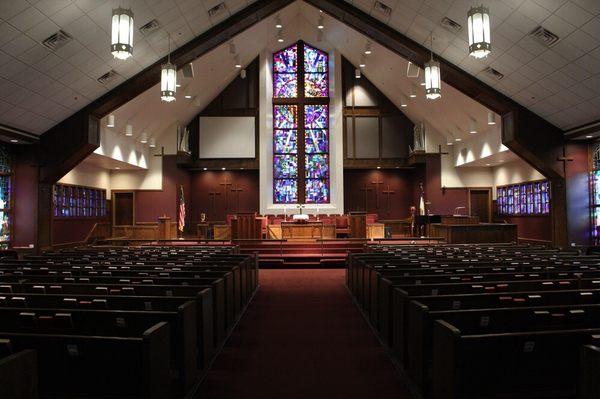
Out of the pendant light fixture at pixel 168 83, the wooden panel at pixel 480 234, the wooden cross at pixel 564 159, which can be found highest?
the pendant light fixture at pixel 168 83

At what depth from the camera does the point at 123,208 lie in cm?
1728

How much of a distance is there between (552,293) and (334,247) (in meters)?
8.20

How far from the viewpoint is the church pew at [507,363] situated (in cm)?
241

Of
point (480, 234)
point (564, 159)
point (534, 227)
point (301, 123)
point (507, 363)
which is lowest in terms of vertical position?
point (507, 363)

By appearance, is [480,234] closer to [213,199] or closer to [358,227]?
[358,227]

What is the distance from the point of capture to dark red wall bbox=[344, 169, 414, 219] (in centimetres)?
1838

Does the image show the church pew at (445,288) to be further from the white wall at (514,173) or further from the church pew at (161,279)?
the white wall at (514,173)

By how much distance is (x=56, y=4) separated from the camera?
6.95 m

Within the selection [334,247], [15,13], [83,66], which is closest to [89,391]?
[15,13]

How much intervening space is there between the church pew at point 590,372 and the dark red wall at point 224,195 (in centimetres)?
1644

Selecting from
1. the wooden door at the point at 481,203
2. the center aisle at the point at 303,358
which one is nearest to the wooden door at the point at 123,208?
the center aisle at the point at 303,358

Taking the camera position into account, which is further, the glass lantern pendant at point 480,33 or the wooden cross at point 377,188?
the wooden cross at point 377,188

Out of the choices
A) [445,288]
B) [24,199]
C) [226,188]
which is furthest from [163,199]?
[445,288]

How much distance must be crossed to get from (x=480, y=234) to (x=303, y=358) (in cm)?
997
